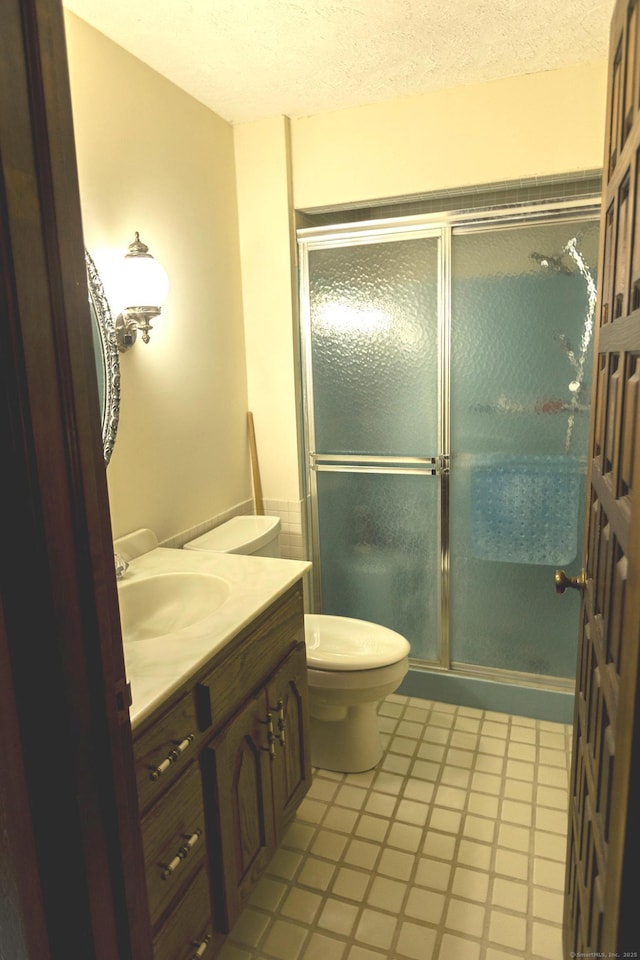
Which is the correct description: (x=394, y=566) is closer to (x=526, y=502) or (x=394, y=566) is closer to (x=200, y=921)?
(x=526, y=502)

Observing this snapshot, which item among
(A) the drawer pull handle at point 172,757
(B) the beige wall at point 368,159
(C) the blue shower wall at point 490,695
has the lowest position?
(C) the blue shower wall at point 490,695

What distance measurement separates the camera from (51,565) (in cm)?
71

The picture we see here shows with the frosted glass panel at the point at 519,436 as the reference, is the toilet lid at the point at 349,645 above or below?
below

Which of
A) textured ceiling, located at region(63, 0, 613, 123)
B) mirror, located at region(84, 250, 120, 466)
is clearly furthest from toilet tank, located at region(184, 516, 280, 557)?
textured ceiling, located at region(63, 0, 613, 123)

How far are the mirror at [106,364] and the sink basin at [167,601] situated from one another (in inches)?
15.5

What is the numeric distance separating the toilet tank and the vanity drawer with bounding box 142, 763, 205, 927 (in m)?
0.90

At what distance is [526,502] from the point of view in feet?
8.07

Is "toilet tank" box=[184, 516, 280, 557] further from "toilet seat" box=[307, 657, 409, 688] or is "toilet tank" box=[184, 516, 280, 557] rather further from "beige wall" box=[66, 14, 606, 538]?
"toilet seat" box=[307, 657, 409, 688]

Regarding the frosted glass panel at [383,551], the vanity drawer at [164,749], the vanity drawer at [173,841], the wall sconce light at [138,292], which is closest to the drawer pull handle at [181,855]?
the vanity drawer at [173,841]

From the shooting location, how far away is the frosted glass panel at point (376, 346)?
2494 mm

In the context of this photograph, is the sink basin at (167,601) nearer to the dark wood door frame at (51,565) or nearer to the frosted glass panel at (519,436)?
the dark wood door frame at (51,565)

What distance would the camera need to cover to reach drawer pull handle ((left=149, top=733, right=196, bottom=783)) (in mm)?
1186

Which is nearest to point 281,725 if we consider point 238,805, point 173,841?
point 238,805

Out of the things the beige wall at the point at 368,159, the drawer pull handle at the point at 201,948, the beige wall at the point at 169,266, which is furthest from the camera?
the beige wall at the point at 368,159
